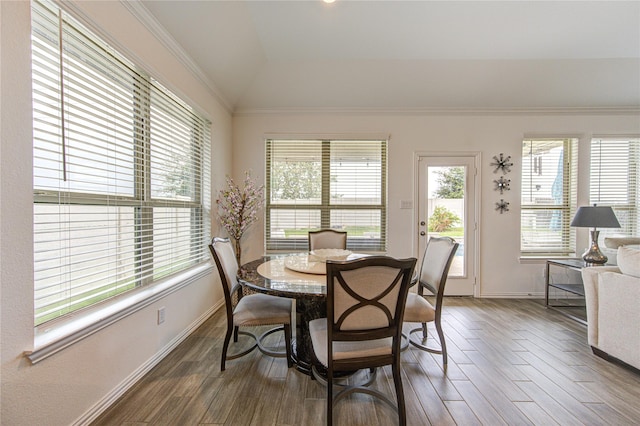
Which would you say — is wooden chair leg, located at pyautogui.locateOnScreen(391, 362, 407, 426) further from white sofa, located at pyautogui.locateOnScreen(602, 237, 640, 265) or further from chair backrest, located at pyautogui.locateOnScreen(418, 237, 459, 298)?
white sofa, located at pyautogui.locateOnScreen(602, 237, 640, 265)

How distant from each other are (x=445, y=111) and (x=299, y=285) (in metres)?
3.44

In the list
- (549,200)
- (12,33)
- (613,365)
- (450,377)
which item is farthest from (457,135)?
(12,33)

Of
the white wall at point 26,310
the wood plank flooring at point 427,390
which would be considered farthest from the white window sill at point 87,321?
the wood plank flooring at point 427,390

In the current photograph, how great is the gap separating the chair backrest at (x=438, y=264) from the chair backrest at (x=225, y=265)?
5.14 feet

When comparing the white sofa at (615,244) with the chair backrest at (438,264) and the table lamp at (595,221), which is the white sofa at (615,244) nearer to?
the table lamp at (595,221)

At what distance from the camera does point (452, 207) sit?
152 inches

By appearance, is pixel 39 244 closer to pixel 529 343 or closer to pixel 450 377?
pixel 450 377

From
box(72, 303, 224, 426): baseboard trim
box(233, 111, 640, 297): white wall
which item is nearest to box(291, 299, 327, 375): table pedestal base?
box(72, 303, 224, 426): baseboard trim

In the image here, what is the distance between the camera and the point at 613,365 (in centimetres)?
210

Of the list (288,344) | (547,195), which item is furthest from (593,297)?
(288,344)

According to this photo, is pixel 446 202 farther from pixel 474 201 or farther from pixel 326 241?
pixel 326 241

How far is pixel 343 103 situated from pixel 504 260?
3236 millimetres

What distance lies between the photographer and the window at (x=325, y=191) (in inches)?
153

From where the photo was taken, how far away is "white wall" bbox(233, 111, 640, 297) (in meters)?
3.80
